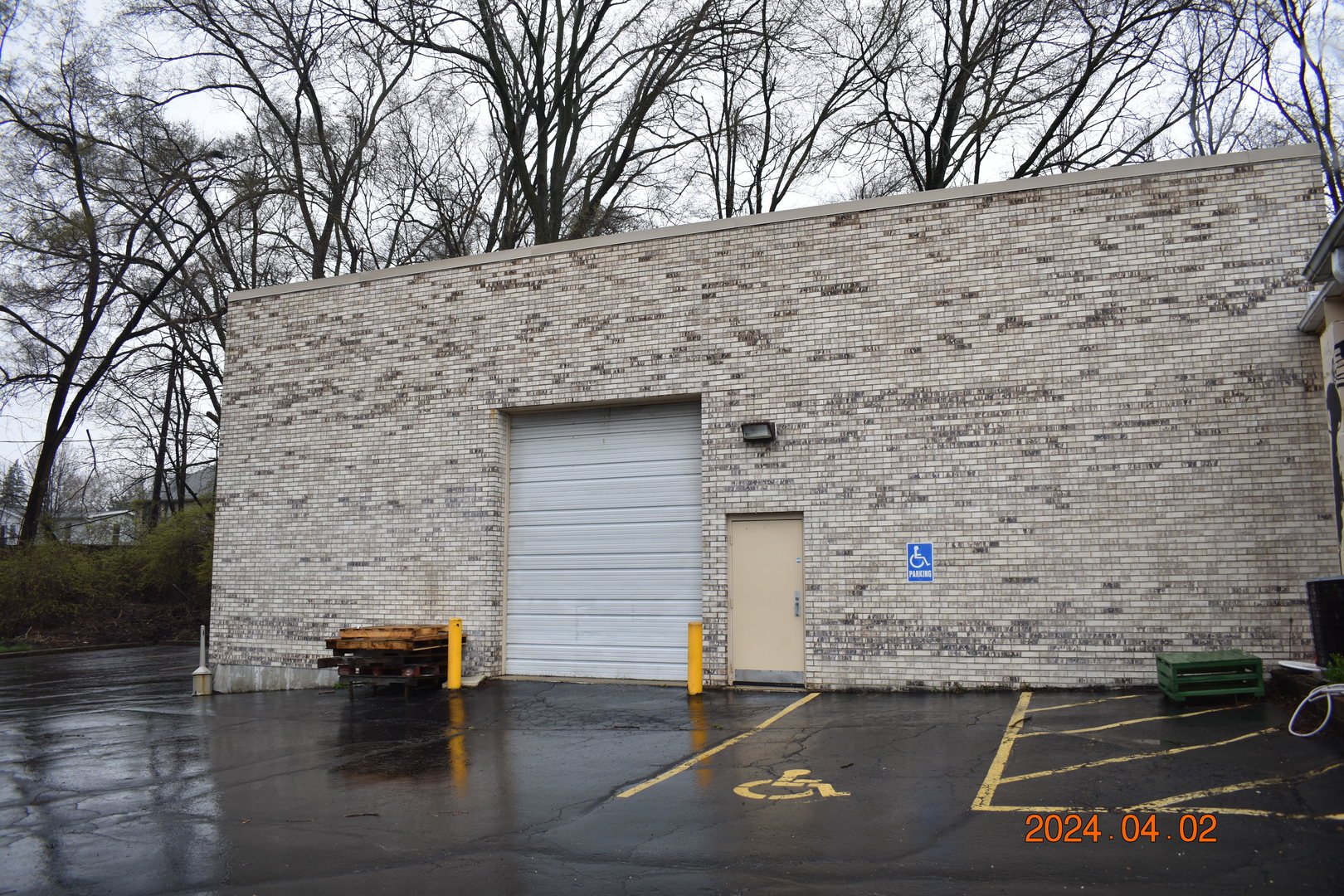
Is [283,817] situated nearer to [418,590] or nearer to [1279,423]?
Answer: [418,590]

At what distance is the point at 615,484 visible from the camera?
14.1 metres

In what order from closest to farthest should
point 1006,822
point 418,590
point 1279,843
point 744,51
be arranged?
point 1279,843
point 1006,822
point 418,590
point 744,51

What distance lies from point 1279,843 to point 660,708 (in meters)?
7.16

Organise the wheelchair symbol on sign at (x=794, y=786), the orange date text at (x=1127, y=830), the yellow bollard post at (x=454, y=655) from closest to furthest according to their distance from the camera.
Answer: the orange date text at (x=1127, y=830), the wheelchair symbol on sign at (x=794, y=786), the yellow bollard post at (x=454, y=655)

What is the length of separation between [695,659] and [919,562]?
10.4ft

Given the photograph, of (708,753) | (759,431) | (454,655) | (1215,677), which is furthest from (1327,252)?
(454,655)

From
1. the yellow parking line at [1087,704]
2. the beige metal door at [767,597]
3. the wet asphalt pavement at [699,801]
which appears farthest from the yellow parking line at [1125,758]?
the beige metal door at [767,597]

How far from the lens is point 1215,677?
9.53 metres

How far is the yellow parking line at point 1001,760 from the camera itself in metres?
6.72

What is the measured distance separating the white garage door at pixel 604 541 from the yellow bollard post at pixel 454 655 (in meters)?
0.90

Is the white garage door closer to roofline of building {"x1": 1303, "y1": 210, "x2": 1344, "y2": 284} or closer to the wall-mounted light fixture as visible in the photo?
the wall-mounted light fixture

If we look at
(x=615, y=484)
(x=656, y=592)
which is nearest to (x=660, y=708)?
(x=656, y=592)

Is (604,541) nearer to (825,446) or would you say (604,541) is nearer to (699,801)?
(825,446)

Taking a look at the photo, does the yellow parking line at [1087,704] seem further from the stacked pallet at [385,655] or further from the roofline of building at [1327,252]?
the stacked pallet at [385,655]
